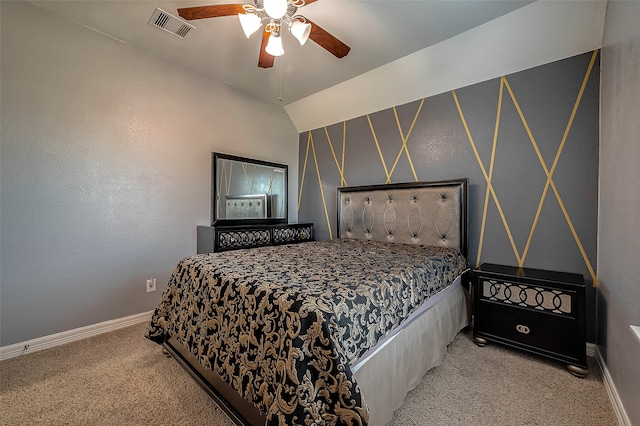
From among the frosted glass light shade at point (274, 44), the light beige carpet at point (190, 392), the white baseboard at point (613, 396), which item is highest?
the frosted glass light shade at point (274, 44)

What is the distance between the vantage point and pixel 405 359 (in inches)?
58.4

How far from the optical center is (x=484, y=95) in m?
2.46

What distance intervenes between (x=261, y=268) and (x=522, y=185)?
240 centimetres

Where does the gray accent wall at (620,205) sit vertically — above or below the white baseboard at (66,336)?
above

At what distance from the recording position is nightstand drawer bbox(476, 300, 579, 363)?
5.73 ft

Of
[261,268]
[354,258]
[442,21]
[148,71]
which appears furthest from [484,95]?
[148,71]

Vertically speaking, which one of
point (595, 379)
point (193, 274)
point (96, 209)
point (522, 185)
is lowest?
point (595, 379)

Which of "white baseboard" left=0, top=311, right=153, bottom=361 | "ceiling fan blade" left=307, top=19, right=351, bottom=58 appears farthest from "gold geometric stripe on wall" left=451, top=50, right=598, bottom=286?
"white baseboard" left=0, top=311, right=153, bottom=361

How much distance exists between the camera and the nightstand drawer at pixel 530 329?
1745 millimetres

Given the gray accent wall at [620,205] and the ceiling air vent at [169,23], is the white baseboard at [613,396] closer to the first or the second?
the gray accent wall at [620,205]

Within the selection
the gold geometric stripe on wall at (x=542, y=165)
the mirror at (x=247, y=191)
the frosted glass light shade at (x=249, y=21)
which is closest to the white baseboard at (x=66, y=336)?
the mirror at (x=247, y=191)

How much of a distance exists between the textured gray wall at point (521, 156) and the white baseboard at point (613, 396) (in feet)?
1.32

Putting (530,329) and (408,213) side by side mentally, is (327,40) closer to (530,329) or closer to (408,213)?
(408,213)

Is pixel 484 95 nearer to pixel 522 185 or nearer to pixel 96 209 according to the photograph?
pixel 522 185
